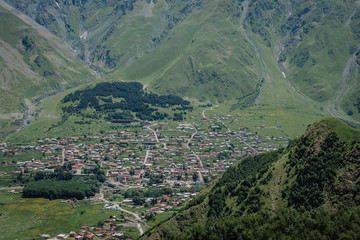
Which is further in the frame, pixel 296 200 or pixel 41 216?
pixel 41 216

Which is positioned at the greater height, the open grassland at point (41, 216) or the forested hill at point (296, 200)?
the forested hill at point (296, 200)

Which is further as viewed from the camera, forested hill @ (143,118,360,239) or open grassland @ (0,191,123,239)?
open grassland @ (0,191,123,239)

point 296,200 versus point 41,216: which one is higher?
point 296,200

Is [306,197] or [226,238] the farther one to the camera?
[306,197]

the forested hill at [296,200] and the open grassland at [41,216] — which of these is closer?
the forested hill at [296,200]

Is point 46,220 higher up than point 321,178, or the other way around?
point 321,178

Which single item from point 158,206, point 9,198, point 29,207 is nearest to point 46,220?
point 29,207

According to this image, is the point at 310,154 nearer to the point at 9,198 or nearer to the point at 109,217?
the point at 109,217

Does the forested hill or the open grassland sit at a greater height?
the forested hill
